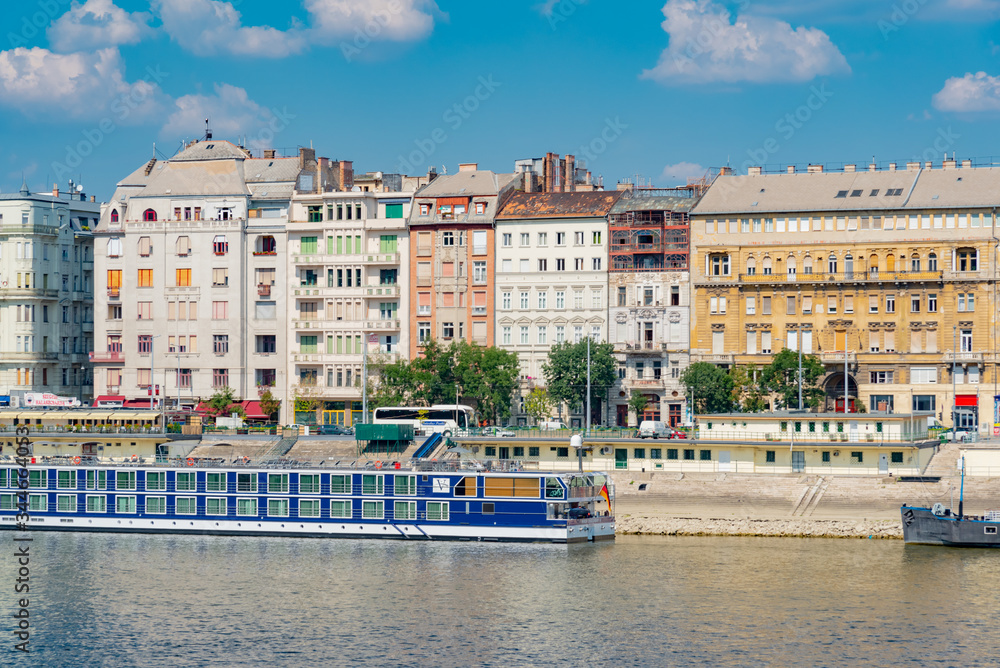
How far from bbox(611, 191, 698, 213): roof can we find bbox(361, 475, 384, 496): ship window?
150 feet

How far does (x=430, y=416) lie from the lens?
12656 centimetres

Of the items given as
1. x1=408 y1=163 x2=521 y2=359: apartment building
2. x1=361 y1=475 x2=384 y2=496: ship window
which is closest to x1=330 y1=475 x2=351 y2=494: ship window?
x1=361 y1=475 x2=384 y2=496: ship window

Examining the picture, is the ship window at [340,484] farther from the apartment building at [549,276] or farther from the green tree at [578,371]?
the apartment building at [549,276]

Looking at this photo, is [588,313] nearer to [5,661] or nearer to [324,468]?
[324,468]

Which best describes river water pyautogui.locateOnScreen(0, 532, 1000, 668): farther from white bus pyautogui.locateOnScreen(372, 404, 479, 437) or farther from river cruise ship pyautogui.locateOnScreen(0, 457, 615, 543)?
white bus pyautogui.locateOnScreen(372, 404, 479, 437)

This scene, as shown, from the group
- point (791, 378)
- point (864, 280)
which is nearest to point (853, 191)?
point (864, 280)

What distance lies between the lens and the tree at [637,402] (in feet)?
427

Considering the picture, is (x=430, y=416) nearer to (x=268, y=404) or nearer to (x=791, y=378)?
(x=268, y=404)

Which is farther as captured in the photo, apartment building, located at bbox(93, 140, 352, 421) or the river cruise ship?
apartment building, located at bbox(93, 140, 352, 421)

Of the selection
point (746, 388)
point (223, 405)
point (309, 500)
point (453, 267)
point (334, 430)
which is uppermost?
point (453, 267)

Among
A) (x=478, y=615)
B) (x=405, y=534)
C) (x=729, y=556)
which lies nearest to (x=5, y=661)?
(x=478, y=615)

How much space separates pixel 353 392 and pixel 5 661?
7484 cm

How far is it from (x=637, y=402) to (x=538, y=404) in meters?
8.00

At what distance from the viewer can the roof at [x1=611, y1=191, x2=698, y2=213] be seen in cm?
13362
